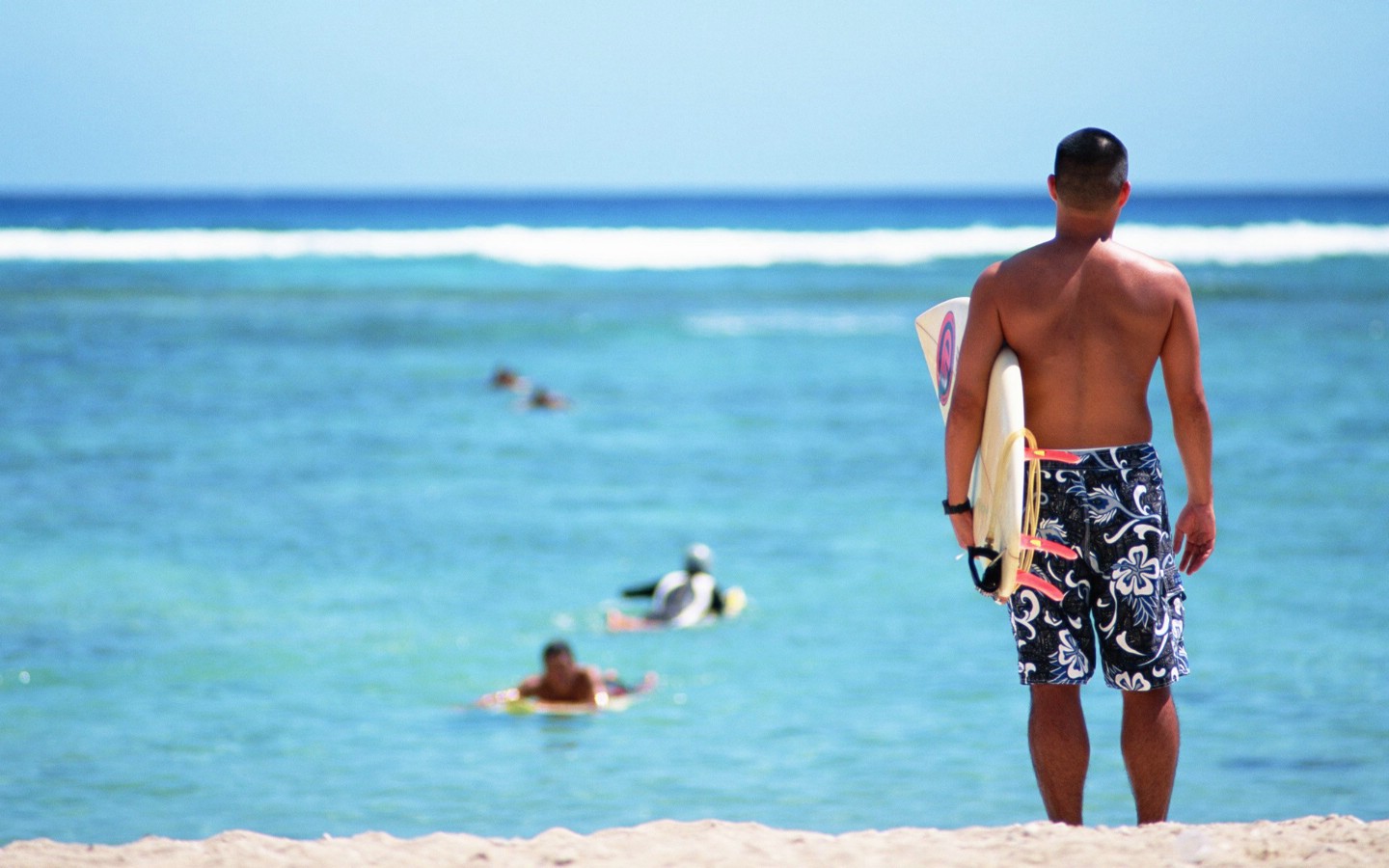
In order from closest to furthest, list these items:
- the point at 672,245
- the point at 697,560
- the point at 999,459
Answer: the point at 999,459, the point at 697,560, the point at 672,245

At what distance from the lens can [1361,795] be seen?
5.70m

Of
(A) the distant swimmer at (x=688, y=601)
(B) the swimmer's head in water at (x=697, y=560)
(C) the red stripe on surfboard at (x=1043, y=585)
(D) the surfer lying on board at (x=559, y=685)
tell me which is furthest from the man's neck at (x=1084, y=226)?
(B) the swimmer's head in water at (x=697, y=560)

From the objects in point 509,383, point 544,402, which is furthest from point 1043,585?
point 509,383

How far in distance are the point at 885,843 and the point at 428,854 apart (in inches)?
44.1

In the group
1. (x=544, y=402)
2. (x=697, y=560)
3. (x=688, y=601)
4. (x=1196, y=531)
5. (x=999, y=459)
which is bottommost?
(x=688, y=601)

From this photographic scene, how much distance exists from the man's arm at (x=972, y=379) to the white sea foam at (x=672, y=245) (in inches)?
1615

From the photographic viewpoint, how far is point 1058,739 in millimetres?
3441

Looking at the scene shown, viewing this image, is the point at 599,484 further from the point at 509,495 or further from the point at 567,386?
the point at 567,386

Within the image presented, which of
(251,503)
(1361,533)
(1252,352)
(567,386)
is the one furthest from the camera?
(1252,352)

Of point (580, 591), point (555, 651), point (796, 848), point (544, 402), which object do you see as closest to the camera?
point (796, 848)

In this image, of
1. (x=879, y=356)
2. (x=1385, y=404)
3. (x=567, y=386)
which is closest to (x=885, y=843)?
→ (x=1385, y=404)

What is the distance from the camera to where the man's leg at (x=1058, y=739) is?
3.44 m

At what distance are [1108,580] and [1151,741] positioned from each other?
1.42ft

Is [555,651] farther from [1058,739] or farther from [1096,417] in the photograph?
[1096,417]
